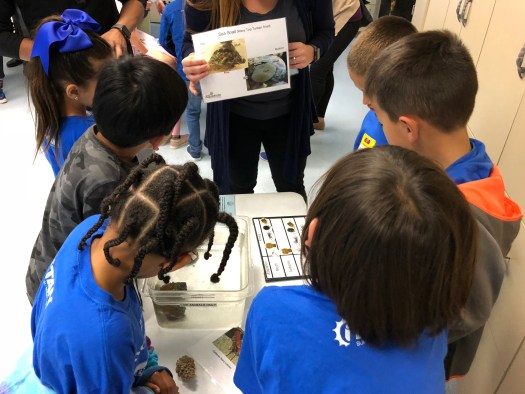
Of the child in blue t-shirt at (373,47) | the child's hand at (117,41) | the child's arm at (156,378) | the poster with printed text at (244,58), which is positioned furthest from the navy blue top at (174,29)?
the child's arm at (156,378)

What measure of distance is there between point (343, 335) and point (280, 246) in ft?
1.88

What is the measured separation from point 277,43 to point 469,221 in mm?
906

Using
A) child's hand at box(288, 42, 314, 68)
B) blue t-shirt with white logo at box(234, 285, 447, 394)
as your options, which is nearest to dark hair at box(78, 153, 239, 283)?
blue t-shirt with white logo at box(234, 285, 447, 394)

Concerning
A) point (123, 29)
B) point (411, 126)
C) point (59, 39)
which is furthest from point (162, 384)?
point (123, 29)

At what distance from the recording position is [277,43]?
4.30 feet

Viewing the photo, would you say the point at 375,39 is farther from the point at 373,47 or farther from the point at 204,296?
the point at 204,296

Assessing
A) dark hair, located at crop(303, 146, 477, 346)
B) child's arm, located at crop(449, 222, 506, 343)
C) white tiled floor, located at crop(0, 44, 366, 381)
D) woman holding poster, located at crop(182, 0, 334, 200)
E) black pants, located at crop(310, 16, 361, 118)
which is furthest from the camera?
black pants, located at crop(310, 16, 361, 118)

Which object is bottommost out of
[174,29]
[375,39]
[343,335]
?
[174,29]

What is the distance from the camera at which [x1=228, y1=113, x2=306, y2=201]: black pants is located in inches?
64.0

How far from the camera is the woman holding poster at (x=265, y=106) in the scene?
4.49 ft

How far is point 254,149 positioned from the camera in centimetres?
172

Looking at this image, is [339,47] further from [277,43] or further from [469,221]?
[469,221]

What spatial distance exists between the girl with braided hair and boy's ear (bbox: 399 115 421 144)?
0.48 m

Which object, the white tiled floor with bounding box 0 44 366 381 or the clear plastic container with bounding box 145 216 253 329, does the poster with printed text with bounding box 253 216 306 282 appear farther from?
the white tiled floor with bounding box 0 44 366 381
